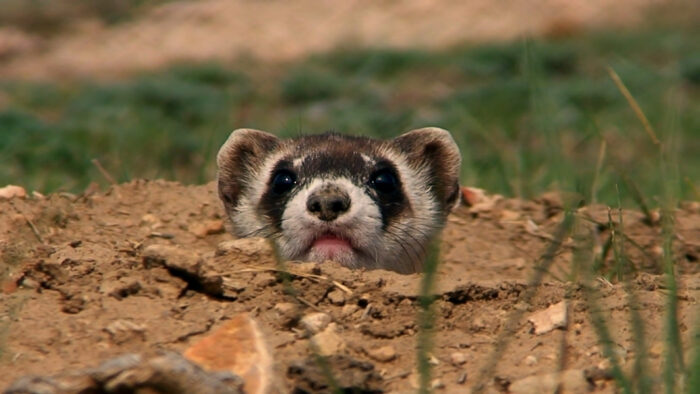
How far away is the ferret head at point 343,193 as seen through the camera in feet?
17.7

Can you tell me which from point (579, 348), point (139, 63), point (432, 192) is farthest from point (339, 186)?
point (139, 63)

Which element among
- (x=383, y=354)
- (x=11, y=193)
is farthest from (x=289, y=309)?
(x=11, y=193)

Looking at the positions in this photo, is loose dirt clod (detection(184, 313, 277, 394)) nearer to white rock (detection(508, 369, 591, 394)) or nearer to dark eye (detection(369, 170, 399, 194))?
white rock (detection(508, 369, 591, 394))

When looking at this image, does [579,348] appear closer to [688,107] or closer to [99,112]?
[99,112]

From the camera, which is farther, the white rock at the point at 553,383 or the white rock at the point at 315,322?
the white rock at the point at 315,322

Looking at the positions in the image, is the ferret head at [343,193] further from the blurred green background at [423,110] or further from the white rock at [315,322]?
the white rock at [315,322]

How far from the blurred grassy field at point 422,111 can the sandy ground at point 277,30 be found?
1.06 meters

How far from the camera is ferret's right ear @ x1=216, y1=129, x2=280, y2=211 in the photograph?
6.38m

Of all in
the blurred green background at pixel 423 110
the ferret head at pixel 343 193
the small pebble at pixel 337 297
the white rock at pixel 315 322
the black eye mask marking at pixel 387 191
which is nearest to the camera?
the white rock at pixel 315 322

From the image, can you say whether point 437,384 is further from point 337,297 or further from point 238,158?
point 238,158

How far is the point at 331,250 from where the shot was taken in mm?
5418

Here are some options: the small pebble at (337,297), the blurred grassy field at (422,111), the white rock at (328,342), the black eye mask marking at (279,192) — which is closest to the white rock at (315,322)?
the white rock at (328,342)

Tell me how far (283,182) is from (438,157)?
3.33 ft

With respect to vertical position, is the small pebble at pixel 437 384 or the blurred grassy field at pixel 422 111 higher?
the small pebble at pixel 437 384
